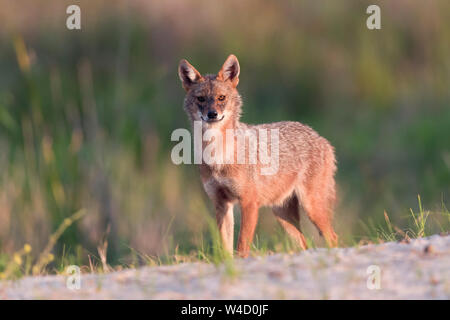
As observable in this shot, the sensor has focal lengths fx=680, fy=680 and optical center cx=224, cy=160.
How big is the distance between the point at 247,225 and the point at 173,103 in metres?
6.17

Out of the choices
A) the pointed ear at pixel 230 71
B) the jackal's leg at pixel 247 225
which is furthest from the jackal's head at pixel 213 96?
the jackal's leg at pixel 247 225

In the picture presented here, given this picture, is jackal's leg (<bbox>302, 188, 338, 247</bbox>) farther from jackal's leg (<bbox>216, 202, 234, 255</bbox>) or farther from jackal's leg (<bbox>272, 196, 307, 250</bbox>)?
jackal's leg (<bbox>216, 202, 234, 255</bbox>)

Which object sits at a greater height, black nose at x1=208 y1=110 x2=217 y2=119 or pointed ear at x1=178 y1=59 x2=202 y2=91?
pointed ear at x1=178 y1=59 x2=202 y2=91

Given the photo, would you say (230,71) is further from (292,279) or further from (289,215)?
(292,279)

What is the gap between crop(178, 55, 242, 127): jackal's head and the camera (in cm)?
633

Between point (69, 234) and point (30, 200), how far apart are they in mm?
684

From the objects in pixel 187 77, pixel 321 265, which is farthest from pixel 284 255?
pixel 187 77

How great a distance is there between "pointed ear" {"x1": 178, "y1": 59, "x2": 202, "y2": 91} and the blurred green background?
2.39 meters

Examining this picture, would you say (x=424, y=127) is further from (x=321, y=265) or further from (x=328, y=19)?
(x=321, y=265)

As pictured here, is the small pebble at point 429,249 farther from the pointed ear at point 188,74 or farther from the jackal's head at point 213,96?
the pointed ear at point 188,74

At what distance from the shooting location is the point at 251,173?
657cm

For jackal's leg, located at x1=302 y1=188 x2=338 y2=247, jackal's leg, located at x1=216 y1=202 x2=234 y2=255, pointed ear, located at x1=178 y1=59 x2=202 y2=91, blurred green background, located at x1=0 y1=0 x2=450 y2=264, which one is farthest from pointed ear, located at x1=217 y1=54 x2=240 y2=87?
blurred green background, located at x1=0 y1=0 x2=450 y2=264

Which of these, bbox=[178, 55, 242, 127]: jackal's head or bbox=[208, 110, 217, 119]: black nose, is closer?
bbox=[208, 110, 217, 119]: black nose

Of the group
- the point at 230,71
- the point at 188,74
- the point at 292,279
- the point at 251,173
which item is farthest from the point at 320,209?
the point at 292,279
